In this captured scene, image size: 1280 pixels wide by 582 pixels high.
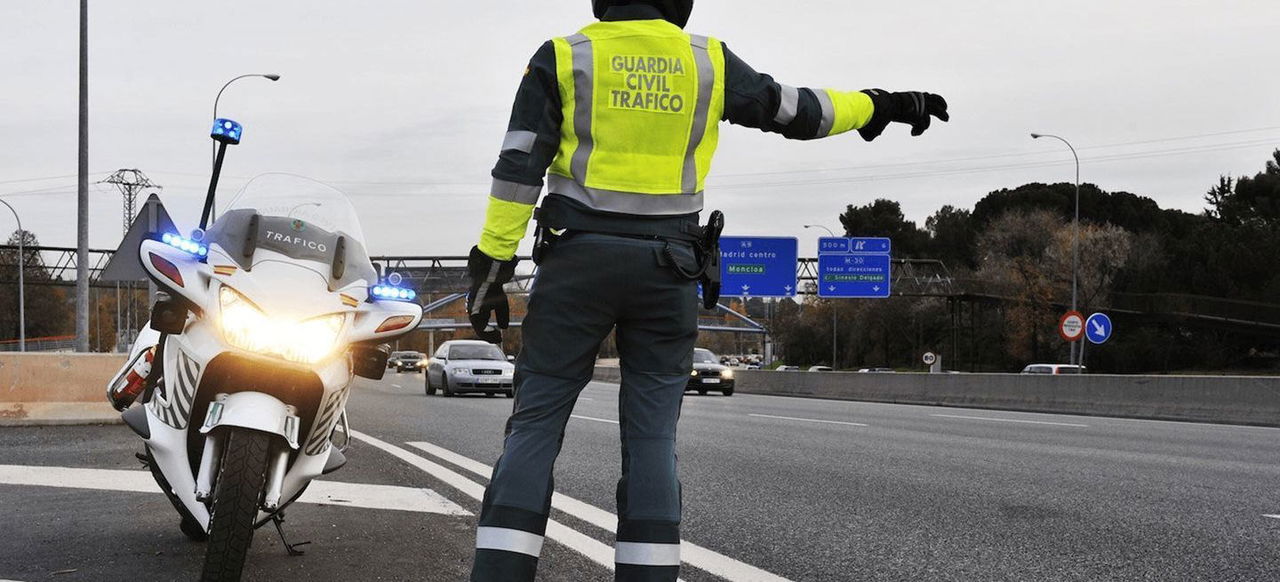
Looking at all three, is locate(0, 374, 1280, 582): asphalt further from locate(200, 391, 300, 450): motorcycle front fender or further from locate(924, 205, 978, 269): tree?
locate(924, 205, 978, 269): tree

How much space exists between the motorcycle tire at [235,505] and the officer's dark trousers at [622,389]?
95 cm

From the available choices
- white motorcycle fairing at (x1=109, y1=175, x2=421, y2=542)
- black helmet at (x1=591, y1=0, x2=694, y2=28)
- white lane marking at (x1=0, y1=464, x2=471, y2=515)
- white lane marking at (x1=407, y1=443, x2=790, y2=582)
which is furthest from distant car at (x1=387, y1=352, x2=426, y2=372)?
black helmet at (x1=591, y1=0, x2=694, y2=28)

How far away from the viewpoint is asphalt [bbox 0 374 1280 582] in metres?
4.85

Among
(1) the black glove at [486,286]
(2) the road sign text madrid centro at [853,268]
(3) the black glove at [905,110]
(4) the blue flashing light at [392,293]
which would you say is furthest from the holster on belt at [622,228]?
(2) the road sign text madrid centro at [853,268]

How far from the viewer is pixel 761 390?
35625 millimetres

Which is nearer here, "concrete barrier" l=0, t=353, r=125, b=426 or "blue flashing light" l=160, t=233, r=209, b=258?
"blue flashing light" l=160, t=233, r=209, b=258

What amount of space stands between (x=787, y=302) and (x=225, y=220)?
106 m

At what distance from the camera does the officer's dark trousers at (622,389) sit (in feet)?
11.0

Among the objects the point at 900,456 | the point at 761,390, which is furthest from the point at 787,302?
the point at 900,456

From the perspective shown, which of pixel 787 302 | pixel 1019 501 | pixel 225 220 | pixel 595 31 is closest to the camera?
pixel 595 31

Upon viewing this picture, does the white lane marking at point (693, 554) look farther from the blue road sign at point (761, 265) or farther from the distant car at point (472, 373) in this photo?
the blue road sign at point (761, 265)

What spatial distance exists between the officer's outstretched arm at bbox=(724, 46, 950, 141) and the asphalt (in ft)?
5.57

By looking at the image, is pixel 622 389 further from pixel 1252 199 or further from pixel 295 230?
pixel 1252 199

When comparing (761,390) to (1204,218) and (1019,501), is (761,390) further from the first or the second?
(1204,218)
